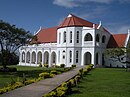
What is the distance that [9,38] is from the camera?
3472cm

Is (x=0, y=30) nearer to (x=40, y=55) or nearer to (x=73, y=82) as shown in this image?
(x=73, y=82)

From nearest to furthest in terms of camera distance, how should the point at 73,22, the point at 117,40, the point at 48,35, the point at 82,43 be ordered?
the point at 82,43
the point at 73,22
the point at 117,40
the point at 48,35

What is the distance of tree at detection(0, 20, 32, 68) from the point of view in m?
33.4

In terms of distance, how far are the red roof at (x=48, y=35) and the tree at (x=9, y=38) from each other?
18084 millimetres

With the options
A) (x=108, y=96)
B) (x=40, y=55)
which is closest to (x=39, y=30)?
(x=40, y=55)

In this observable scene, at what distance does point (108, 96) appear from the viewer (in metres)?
15.4

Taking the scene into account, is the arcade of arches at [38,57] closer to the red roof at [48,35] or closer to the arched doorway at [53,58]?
the arched doorway at [53,58]

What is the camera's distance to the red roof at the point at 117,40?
4915 cm

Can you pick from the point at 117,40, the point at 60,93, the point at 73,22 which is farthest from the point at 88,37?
the point at 60,93

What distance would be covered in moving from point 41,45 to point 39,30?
10.6m

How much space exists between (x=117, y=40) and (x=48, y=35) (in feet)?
55.6

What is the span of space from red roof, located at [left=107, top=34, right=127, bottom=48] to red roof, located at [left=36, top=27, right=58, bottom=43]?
12.3 metres

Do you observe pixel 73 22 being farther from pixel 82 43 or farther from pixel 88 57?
pixel 88 57

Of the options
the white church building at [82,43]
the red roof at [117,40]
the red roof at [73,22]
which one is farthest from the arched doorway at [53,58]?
the red roof at [117,40]
